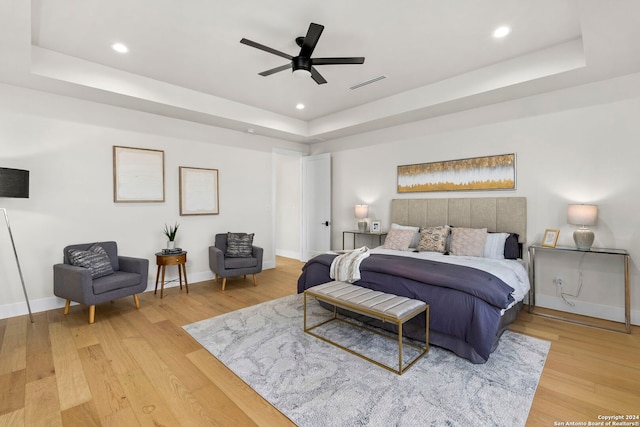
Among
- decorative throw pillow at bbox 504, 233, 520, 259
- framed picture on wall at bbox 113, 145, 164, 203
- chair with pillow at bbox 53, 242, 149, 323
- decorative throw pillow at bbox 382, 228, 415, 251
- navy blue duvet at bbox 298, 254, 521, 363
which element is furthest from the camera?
decorative throw pillow at bbox 382, 228, 415, 251

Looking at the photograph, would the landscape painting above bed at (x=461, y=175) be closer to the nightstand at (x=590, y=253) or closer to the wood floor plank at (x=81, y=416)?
the nightstand at (x=590, y=253)

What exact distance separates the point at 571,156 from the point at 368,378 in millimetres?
3599

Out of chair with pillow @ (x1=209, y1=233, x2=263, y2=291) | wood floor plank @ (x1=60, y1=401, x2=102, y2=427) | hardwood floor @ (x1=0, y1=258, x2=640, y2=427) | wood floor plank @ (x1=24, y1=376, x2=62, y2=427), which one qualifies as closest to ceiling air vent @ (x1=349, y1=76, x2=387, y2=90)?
chair with pillow @ (x1=209, y1=233, x2=263, y2=291)

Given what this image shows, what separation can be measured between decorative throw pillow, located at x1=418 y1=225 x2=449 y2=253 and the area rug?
1.37m

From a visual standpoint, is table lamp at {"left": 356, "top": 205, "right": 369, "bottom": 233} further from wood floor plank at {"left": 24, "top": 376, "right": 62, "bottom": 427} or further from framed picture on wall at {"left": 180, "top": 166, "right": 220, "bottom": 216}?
wood floor plank at {"left": 24, "top": 376, "right": 62, "bottom": 427}

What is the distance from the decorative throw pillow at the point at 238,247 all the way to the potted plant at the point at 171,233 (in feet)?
2.70

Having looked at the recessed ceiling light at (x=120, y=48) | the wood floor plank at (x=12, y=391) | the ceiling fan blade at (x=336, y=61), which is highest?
the recessed ceiling light at (x=120, y=48)

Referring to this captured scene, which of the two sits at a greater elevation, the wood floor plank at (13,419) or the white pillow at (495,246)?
the white pillow at (495,246)

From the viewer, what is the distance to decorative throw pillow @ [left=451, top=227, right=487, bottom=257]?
3.88 meters

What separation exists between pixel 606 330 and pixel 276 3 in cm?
459

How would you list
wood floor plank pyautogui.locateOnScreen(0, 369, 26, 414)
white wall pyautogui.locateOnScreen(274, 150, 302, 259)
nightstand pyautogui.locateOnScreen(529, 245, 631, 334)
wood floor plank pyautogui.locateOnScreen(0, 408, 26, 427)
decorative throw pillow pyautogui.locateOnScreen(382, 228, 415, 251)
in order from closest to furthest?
wood floor plank pyautogui.locateOnScreen(0, 408, 26, 427) → wood floor plank pyautogui.locateOnScreen(0, 369, 26, 414) → nightstand pyautogui.locateOnScreen(529, 245, 631, 334) → decorative throw pillow pyautogui.locateOnScreen(382, 228, 415, 251) → white wall pyautogui.locateOnScreen(274, 150, 302, 259)

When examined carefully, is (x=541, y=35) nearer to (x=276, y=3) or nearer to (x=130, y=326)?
(x=276, y=3)

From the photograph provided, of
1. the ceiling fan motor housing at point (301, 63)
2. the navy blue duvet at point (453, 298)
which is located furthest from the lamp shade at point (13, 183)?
the navy blue duvet at point (453, 298)

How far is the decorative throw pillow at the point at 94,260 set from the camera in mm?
3559
